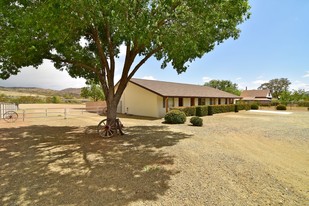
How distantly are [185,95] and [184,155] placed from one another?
18048mm

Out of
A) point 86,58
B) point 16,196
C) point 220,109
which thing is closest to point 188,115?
point 220,109

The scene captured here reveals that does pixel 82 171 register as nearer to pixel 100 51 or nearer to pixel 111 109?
pixel 111 109

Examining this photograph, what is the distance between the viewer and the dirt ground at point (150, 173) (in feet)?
14.8

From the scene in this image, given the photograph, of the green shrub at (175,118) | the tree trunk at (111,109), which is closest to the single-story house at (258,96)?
the green shrub at (175,118)

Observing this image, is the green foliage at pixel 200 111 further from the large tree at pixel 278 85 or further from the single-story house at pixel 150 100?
the large tree at pixel 278 85

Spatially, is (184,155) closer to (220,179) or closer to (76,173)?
→ (220,179)

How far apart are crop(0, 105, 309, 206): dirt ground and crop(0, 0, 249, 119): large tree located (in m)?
4.17

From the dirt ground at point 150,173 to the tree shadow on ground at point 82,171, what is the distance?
2 centimetres

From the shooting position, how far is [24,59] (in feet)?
34.3

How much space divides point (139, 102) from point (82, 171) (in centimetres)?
1938

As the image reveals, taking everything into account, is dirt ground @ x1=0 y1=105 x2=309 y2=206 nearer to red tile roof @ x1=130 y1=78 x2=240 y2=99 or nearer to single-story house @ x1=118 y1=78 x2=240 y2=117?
single-story house @ x1=118 y1=78 x2=240 y2=117

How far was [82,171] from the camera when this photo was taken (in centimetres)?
603

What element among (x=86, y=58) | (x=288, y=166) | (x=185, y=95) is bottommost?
(x=288, y=166)

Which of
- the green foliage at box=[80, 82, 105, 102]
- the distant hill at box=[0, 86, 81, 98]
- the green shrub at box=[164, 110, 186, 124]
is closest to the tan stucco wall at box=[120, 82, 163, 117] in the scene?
the green shrub at box=[164, 110, 186, 124]
